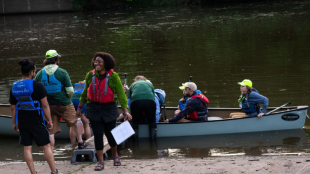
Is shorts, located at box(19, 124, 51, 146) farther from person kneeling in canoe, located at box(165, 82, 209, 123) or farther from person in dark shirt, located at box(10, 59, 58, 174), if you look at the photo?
person kneeling in canoe, located at box(165, 82, 209, 123)

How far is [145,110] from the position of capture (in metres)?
7.42

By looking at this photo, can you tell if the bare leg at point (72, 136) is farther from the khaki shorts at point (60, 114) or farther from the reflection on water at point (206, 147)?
the khaki shorts at point (60, 114)

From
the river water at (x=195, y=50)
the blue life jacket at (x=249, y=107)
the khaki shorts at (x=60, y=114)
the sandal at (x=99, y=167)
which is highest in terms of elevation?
the river water at (x=195, y=50)

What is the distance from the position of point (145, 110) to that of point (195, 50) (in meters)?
11.3

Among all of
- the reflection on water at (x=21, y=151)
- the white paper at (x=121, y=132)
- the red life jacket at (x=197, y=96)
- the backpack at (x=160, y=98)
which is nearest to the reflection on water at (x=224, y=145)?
the red life jacket at (x=197, y=96)

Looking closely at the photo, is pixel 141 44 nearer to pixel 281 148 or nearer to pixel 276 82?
pixel 276 82

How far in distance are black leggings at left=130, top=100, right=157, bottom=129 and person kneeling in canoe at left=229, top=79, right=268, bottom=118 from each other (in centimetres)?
172

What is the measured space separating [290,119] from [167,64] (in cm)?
819

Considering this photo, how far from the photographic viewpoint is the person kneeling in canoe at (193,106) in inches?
299

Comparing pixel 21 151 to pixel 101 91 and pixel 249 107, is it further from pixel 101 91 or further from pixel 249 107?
pixel 249 107

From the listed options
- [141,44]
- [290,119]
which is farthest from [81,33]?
[290,119]

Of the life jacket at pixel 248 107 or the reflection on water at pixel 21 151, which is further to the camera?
the life jacket at pixel 248 107

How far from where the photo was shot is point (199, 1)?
144 ft

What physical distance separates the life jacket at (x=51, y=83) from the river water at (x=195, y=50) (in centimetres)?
213
